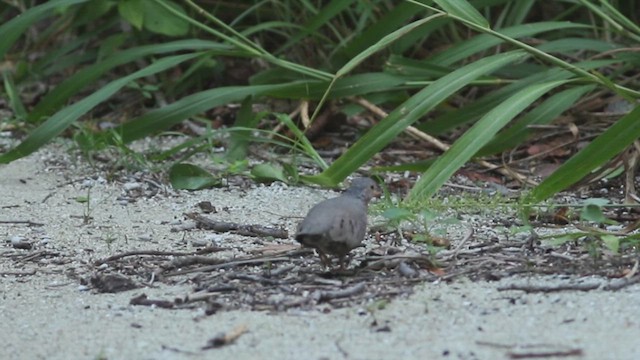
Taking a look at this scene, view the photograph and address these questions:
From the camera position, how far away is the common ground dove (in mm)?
2594

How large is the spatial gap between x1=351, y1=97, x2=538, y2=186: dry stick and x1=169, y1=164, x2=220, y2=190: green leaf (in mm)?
617

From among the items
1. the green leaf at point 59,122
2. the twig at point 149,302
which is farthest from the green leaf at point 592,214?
the green leaf at point 59,122

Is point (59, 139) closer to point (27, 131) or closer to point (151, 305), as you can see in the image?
point (27, 131)

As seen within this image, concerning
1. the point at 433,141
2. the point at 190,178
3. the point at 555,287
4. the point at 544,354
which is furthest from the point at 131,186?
the point at 544,354

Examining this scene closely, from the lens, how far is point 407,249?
9.81 feet

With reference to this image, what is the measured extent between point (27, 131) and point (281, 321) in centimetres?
264

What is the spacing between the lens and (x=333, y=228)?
261 cm

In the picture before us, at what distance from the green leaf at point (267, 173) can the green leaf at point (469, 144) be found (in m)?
0.69

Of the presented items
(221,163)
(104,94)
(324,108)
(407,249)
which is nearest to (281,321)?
(407,249)

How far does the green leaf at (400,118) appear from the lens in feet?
11.4

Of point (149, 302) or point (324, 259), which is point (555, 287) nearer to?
point (324, 259)

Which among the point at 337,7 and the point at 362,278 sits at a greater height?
the point at 337,7

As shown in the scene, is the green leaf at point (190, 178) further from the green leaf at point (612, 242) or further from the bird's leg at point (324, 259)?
the green leaf at point (612, 242)

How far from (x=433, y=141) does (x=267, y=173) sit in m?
0.62
